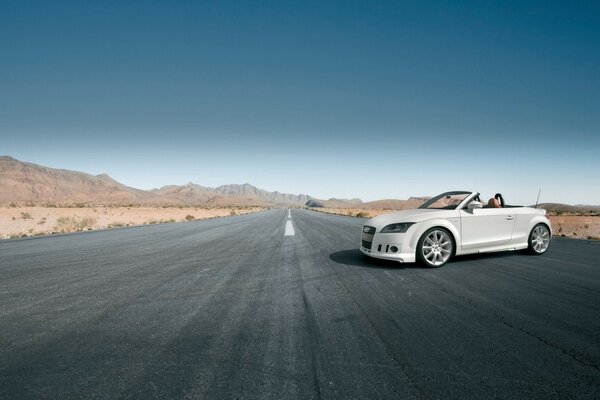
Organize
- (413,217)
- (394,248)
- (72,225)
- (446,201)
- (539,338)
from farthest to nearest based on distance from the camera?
(72,225) → (446,201) → (413,217) → (394,248) → (539,338)

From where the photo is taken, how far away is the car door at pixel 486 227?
6086 millimetres

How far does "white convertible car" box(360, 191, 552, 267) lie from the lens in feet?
18.5

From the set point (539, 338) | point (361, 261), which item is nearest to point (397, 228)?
point (361, 261)

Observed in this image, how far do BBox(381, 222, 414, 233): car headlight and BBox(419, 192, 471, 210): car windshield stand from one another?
4.52ft

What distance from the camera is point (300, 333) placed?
110 inches

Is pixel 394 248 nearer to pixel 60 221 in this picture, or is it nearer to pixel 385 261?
pixel 385 261

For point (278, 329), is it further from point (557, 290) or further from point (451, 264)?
point (451, 264)

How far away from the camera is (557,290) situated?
4.19 meters

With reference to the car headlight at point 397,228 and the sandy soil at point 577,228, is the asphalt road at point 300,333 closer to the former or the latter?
the car headlight at point 397,228

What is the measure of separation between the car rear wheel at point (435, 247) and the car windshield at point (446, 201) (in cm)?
79

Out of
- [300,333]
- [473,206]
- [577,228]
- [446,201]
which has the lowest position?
[300,333]

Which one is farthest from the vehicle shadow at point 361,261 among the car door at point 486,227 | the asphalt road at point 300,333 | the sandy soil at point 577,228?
the sandy soil at point 577,228

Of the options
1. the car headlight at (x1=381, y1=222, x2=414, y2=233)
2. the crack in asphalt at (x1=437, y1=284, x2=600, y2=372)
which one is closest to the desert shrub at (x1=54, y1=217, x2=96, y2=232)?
the car headlight at (x1=381, y1=222, x2=414, y2=233)

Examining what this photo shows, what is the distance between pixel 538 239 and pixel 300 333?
7.12 metres
